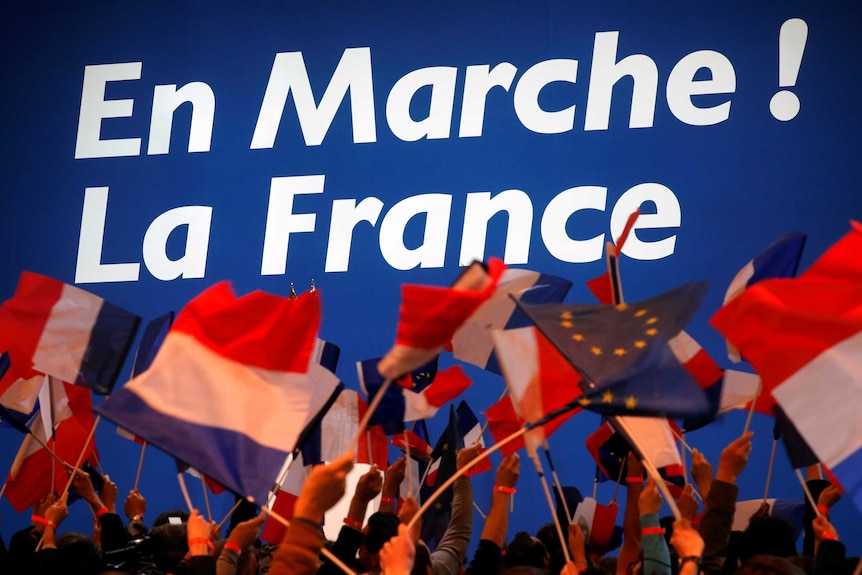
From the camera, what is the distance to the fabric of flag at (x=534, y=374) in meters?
2.99

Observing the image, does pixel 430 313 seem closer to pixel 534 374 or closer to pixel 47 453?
pixel 534 374

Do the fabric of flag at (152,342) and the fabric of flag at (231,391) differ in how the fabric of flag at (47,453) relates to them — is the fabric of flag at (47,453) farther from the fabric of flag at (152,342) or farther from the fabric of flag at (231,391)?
the fabric of flag at (231,391)

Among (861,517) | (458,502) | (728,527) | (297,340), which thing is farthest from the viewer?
(861,517)

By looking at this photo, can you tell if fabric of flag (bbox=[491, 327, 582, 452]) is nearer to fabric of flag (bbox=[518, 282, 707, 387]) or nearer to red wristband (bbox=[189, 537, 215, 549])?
fabric of flag (bbox=[518, 282, 707, 387])

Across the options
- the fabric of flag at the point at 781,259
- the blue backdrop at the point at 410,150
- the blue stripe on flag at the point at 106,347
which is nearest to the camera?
the fabric of flag at the point at 781,259

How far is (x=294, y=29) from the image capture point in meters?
7.18

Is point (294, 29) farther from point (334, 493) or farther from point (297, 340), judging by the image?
point (334, 493)

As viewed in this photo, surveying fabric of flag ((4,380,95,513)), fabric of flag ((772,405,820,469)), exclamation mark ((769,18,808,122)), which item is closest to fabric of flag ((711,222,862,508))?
fabric of flag ((772,405,820,469))

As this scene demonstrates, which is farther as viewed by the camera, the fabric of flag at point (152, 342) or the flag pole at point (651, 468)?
the fabric of flag at point (152, 342)

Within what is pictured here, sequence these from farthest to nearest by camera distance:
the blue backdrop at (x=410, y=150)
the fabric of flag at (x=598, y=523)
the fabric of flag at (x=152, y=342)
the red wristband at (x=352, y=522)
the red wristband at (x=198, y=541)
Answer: the blue backdrop at (x=410, y=150) < the fabric of flag at (x=598, y=523) < the fabric of flag at (x=152, y=342) < the red wristband at (x=352, y=522) < the red wristband at (x=198, y=541)

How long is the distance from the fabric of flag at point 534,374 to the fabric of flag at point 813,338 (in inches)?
25.0

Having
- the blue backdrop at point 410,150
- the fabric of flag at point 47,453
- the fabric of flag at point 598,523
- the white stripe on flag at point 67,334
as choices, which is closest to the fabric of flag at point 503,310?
the fabric of flag at point 598,523

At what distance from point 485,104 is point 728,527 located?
14.8 ft

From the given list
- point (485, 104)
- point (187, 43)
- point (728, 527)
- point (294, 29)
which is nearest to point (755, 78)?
point (485, 104)
